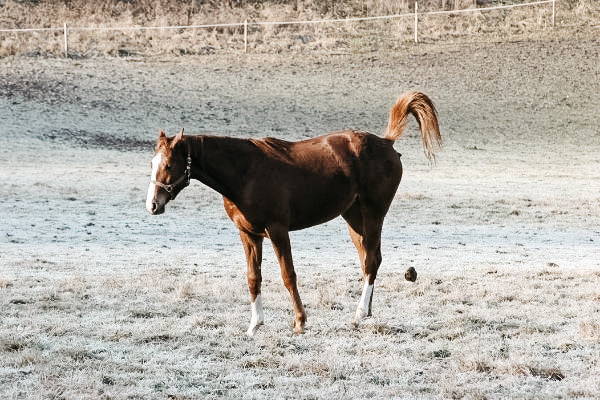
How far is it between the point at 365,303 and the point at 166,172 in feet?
7.24

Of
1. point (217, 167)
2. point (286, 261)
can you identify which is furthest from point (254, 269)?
point (217, 167)

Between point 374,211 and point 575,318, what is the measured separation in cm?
198

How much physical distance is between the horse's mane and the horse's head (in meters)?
0.75

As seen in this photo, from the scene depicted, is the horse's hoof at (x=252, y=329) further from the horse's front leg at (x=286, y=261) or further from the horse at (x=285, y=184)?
the horse's front leg at (x=286, y=261)

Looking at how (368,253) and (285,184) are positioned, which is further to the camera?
(368,253)

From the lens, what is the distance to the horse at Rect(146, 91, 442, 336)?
7.29 metres

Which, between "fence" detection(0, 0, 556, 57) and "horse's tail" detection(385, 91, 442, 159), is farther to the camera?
"fence" detection(0, 0, 556, 57)

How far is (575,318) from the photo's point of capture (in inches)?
317

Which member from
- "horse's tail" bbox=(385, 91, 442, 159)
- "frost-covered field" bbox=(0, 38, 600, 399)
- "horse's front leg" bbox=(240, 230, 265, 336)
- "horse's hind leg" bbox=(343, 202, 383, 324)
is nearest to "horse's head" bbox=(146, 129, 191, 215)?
"horse's front leg" bbox=(240, 230, 265, 336)

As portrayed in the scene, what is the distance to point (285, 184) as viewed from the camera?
24.9ft

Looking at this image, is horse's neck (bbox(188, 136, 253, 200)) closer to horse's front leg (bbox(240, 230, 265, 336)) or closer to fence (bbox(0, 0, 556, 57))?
horse's front leg (bbox(240, 230, 265, 336))

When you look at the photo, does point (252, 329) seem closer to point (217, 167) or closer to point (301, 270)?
point (217, 167)

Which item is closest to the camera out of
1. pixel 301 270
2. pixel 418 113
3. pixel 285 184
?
pixel 285 184

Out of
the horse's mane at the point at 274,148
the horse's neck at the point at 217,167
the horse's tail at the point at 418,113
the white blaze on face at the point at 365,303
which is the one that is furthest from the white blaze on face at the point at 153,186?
the horse's tail at the point at 418,113
